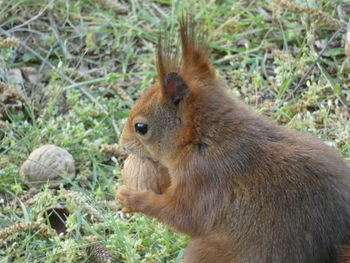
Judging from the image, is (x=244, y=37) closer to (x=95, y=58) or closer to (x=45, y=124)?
(x=95, y=58)

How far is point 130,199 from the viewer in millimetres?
2906

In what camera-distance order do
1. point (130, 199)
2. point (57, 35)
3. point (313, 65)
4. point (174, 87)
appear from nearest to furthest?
point (174, 87) → point (130, 199) → point (313, 65) → point (57, 35)

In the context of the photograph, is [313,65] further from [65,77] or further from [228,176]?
[228,176]

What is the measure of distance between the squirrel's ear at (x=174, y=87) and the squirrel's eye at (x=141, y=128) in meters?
0.16

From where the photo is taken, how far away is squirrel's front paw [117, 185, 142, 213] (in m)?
2.88

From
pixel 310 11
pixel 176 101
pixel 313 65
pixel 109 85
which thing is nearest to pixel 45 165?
pixel 109 85

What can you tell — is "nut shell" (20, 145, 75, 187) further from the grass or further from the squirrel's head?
the squirrel's head

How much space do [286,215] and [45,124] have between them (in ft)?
5.74

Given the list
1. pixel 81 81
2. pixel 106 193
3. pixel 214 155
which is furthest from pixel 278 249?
pixel 81 81

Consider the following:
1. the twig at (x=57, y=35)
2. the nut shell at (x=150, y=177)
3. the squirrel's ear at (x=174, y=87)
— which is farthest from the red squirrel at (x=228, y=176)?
the twig at (x=57, y=35)

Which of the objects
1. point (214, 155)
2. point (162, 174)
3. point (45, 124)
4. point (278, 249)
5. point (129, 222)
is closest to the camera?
point (278, 249)

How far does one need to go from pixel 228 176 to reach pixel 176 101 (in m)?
0.35

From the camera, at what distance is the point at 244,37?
4.44 meters

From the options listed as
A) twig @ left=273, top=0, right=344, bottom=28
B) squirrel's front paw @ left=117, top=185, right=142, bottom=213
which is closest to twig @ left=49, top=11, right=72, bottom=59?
twig @ left=273, top=0, right=344, bottom=28
